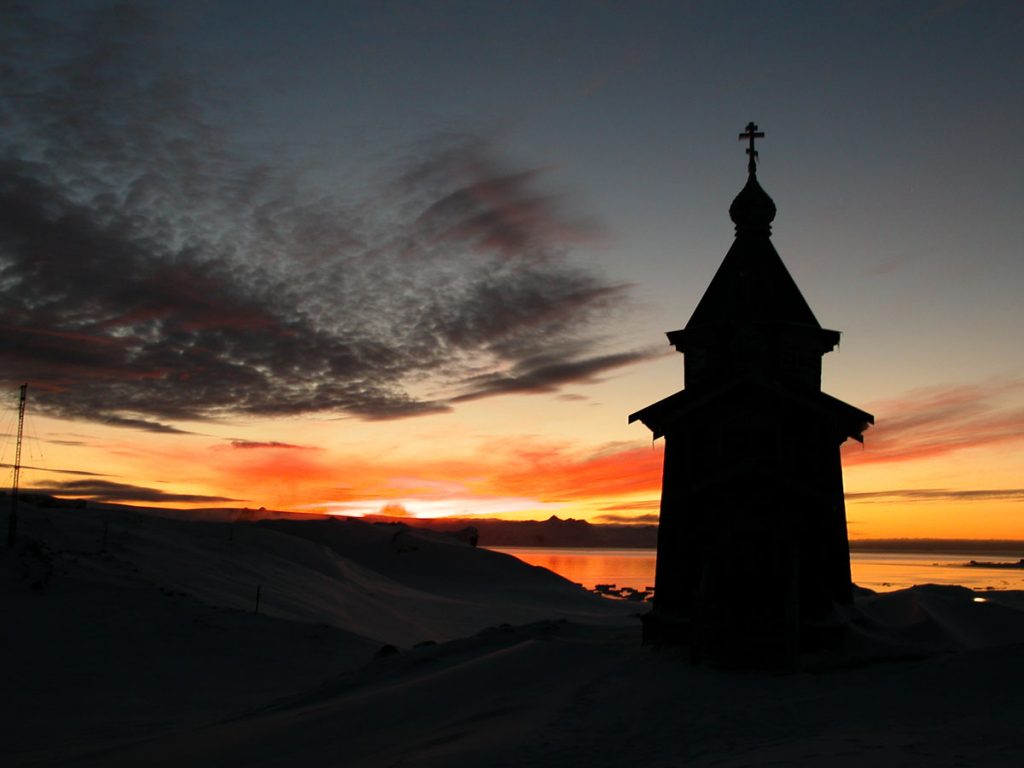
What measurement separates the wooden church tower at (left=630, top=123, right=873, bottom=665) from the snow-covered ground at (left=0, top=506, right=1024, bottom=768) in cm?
112

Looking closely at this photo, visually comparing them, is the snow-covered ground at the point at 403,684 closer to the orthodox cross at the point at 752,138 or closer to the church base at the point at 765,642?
the church base at the point at 765,642

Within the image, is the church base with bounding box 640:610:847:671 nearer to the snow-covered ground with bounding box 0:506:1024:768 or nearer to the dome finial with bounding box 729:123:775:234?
the snow-covered ground with bounding box 0:506:1024:768

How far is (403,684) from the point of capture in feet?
69.9

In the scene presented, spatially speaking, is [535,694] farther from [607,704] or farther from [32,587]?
[32,587]

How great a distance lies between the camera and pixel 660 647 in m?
21.6

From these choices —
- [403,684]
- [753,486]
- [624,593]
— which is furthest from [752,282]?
[624,593]

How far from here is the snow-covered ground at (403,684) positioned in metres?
14.3

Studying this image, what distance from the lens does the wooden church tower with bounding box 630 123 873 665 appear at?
2031cm

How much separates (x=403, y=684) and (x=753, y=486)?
A: 9.91 meters

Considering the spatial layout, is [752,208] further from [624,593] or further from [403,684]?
[624,593]

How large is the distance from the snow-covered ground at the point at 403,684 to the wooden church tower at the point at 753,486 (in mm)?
1117

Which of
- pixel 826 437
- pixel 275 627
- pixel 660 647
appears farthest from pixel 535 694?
pixel 275 627

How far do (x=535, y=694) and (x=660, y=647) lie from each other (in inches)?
172

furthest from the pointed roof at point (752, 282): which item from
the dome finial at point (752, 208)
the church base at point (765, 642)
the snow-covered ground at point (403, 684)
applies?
the snow-covered ground at point (403, 684)
